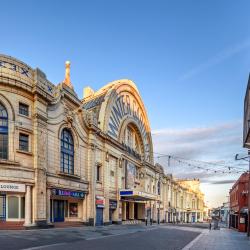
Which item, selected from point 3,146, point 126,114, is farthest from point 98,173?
point 3,146

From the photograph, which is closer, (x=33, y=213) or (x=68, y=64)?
(x=33, y=213)

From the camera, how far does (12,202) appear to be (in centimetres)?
2661

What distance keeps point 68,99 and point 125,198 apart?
70.5 feet

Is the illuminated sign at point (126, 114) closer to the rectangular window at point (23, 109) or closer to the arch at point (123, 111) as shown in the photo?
the arch at point (123, 111)

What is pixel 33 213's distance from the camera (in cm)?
2733

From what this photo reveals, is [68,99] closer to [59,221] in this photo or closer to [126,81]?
[59,221]

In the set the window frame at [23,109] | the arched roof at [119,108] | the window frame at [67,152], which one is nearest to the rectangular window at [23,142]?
the window frame at [23,109]

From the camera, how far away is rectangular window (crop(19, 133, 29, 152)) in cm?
2766

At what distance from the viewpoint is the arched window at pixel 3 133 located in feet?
86.3

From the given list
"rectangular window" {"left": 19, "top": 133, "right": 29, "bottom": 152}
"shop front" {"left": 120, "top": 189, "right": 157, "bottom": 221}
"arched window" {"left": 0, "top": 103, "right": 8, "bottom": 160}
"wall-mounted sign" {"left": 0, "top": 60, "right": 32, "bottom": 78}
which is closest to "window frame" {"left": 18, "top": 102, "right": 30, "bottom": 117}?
"arched window" {"left": 0, "top": 103, "right": 8, "bottom": 160}

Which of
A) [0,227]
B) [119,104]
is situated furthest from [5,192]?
[119,104]

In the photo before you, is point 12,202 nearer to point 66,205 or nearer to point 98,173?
point 66,205

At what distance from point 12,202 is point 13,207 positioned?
421 mm

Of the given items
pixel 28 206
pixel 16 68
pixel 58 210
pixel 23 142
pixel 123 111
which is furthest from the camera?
pixel 123 111
